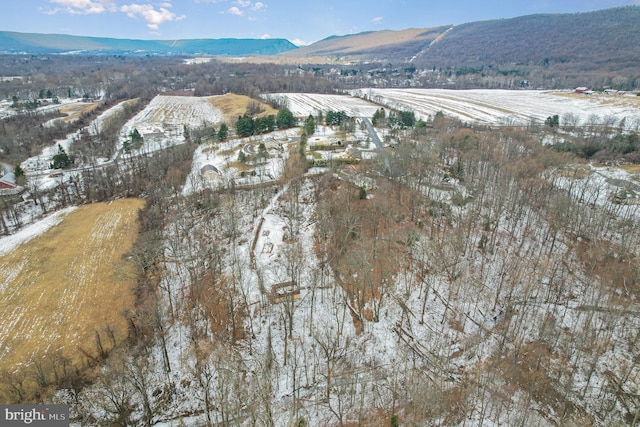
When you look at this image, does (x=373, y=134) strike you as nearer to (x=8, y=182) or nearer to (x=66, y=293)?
(x=66, y=293)

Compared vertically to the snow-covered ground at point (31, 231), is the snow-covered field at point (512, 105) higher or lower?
higher

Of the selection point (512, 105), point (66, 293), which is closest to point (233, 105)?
point (512, 105)

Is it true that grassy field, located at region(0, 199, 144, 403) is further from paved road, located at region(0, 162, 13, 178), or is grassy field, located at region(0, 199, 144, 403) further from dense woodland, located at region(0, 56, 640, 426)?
paved road, located at region(0, 162, 13, 178)

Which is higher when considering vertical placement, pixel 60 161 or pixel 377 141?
pixel 377 141

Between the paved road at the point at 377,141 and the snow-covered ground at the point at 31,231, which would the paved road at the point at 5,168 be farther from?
the paved road at the point at 377,141

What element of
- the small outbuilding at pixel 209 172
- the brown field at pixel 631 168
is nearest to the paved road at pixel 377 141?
the small outbuilding at pixel 209 172

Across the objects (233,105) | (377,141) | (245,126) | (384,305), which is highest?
(233,105)

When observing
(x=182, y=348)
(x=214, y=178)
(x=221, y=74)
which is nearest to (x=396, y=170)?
(x=214, y=178)
